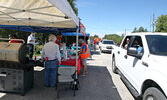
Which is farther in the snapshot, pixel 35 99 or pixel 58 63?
pixel 58 63

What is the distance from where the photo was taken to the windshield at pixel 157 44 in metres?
2.66

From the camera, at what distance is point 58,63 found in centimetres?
404

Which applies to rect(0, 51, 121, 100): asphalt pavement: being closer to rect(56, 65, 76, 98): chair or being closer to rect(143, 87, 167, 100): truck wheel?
rect(56, 65, 76, 98): chair

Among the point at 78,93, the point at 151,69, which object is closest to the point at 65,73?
the point at 78,93

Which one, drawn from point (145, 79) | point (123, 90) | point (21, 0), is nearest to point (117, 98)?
point (123, 90)

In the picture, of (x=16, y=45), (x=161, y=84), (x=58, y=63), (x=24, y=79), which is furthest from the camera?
(x=58, y=63)

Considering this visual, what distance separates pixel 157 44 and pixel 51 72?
3.29 metres

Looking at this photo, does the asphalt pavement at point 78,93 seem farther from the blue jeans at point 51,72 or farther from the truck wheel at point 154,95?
the truck wheel at point 154,95

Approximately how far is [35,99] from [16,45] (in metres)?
1.63

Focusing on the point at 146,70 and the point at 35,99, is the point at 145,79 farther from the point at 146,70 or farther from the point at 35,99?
the point at 35,99

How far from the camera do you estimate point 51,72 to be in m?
3.88

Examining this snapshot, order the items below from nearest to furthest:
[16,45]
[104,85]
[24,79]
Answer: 1. [16,45]
2. [24,79]
3. [104,85]

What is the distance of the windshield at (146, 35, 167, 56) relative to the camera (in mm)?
2660

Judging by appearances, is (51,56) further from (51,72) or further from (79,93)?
(79,93)
